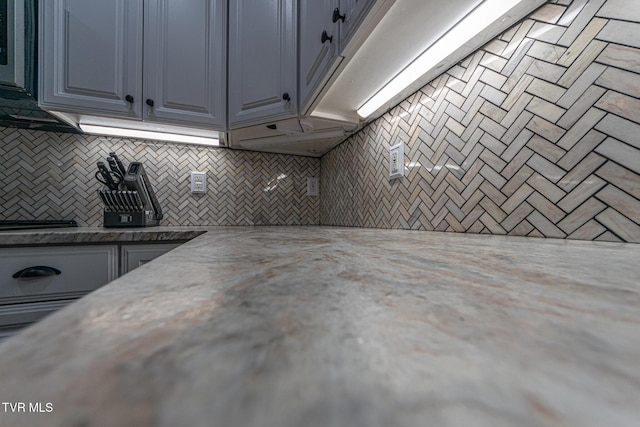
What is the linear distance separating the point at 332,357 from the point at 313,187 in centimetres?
207

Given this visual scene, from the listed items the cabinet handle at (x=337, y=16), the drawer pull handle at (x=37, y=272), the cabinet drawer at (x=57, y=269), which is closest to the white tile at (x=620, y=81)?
the cabinet handle at (x=337, y=16)

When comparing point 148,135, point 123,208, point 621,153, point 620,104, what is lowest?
point 123,208

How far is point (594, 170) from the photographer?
0.62 metres

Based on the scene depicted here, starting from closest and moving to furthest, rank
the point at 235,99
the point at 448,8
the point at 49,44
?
1. the point at 448,8
2. the point at 49,44
3. the point at 235,99

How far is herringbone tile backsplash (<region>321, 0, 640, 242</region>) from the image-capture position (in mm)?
590

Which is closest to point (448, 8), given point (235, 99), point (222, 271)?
point (222, 271)

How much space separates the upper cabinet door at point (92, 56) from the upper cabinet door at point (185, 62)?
0.06 metres

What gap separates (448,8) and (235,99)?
1168 millimetres

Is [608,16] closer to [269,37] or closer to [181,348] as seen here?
[181,348]

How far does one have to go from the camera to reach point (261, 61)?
146cm

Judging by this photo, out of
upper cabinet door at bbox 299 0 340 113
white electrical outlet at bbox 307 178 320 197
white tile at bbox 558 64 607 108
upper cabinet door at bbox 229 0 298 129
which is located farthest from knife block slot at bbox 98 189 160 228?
white tile at bbox 558 64 607 108

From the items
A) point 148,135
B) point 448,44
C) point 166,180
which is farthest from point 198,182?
point 448,44

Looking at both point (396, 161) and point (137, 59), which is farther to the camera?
point (137, 59)

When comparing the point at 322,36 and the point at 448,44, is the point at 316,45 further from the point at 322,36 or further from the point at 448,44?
the point at 448,44
